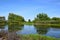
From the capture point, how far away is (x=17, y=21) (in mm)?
54500

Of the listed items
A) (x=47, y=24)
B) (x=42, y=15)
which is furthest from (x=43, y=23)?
(x=42, y=15)

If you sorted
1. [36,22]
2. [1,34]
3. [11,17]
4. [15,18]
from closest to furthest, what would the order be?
1. [1,34]
2. [11,17]
3. [15,18]
4. [36,22]

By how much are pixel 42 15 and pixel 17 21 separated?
11.4m

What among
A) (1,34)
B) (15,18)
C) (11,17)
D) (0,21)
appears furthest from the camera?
(15,18)

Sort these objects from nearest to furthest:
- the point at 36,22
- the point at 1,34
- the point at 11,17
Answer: the point at 1,34, the point at 11,17, the point at 36,22

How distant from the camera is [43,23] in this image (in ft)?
184

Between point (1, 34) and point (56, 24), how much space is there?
4333 centimetres

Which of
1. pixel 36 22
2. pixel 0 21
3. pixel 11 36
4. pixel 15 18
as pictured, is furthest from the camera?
pixel 36 22

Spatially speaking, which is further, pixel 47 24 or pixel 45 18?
pixel 45 18

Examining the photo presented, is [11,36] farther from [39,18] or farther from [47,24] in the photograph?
[39,18]

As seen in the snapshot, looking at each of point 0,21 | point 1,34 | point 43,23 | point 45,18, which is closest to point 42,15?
point 45,18

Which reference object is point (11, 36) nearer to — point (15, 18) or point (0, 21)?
point (0, 21)

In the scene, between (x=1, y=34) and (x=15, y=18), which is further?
(x=15, y=18)

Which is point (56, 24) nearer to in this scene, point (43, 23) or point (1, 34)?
point (43, 23)
